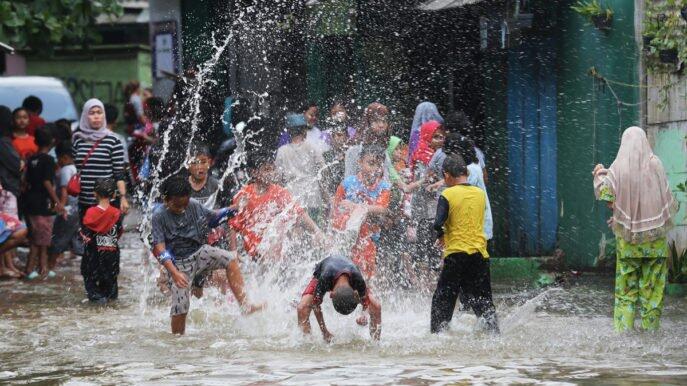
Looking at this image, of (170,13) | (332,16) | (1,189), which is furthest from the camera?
(170,13)

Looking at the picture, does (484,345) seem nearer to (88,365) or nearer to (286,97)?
(88,365)

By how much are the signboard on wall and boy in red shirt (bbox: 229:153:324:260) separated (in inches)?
374

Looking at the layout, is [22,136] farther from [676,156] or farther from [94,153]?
[676,156]

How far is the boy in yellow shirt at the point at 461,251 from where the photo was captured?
967 centimetres

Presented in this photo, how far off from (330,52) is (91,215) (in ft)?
17.0

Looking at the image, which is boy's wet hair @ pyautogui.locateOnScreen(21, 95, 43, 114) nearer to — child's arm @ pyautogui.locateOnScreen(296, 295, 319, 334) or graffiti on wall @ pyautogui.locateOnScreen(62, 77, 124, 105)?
child's arm @ pyautogui.locateOnScreen(296, 295, 319, 334)

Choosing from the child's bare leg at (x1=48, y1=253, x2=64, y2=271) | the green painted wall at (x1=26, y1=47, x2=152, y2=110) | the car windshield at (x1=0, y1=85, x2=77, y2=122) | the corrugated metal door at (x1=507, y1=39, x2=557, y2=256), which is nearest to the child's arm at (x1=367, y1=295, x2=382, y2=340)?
the corrugated metal door at (x1=507, y1=39, x2=557, y2=256)

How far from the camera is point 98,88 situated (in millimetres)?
32062

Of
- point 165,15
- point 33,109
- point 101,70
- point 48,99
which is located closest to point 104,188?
point 33,109

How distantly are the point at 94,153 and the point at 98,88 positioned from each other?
19.4 metres

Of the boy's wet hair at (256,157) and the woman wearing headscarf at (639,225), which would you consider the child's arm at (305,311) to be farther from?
the boy's wet hair at (256,157)

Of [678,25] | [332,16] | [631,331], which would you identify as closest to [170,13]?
[332,16]

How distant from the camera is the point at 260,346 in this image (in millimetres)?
9336

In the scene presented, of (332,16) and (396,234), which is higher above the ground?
(332,16)
